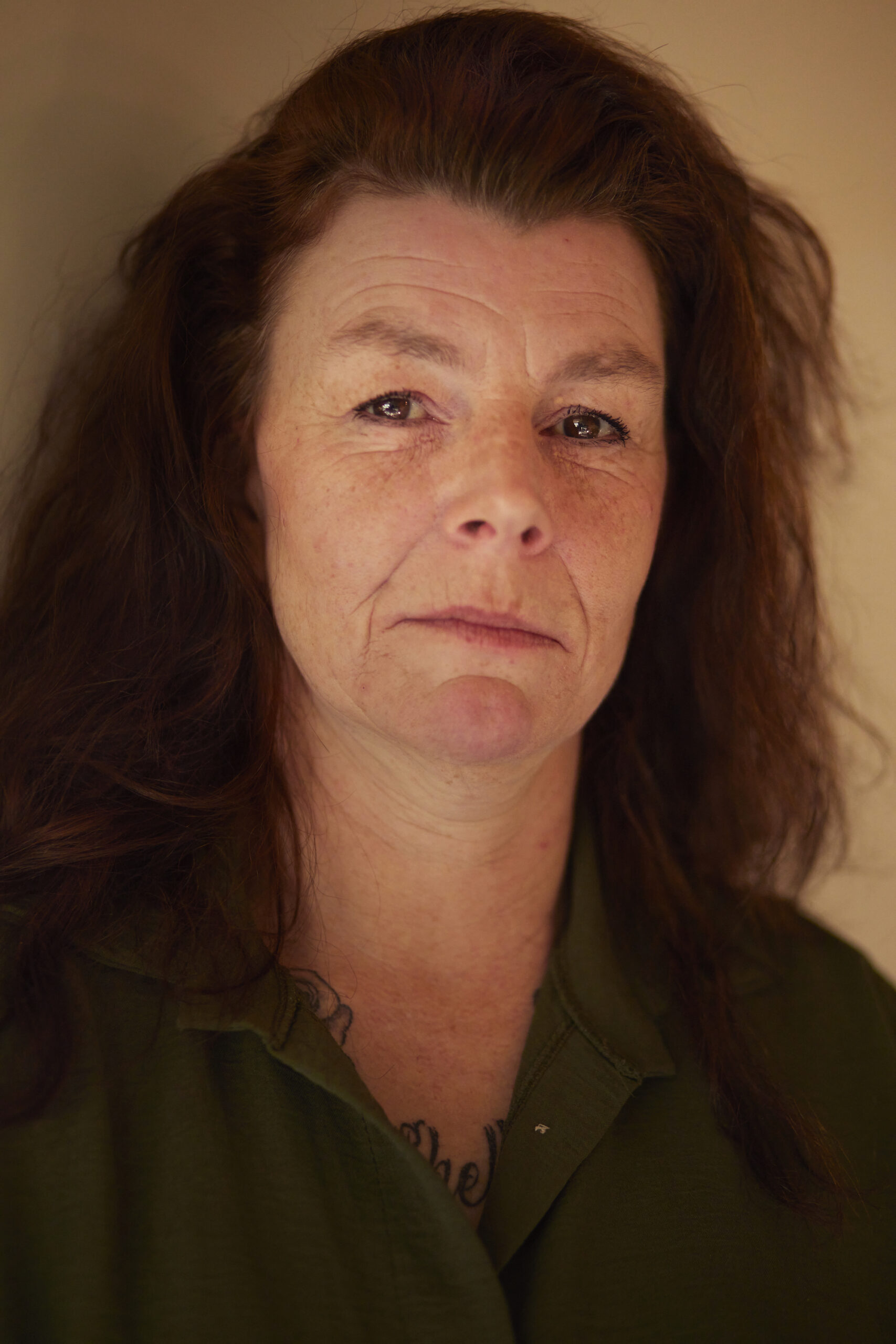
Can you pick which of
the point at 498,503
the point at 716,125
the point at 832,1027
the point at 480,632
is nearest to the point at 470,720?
the point at 480,632

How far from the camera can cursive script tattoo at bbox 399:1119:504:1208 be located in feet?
4.15

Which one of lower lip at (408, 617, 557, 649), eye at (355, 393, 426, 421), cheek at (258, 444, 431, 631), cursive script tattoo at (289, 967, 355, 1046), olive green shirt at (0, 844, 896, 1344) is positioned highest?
eye at (355, 393, 426, 421)

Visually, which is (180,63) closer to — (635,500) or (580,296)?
(580,296)

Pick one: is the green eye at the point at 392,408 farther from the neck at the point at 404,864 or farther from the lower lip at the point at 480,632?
the neck at the point at 404,864

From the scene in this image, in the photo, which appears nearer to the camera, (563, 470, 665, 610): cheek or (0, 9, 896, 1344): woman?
(0, 9, 896, 1344): woman

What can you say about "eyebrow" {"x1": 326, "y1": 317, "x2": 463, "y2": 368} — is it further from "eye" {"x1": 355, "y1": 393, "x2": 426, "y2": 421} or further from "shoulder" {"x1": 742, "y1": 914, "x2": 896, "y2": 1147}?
"shoulder" {"x1": 742, "y1": 914, "x2": 896, "y2": 1147}

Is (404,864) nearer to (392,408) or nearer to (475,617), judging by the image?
(475,617)

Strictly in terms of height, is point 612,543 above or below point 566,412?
below

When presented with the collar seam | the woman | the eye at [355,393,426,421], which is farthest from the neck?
the eye at [355,393,426,421]

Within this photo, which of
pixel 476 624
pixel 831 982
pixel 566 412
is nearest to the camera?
pixel 476 624

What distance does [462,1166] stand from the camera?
128 cm

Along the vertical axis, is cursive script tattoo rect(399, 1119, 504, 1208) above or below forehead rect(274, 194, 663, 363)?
below

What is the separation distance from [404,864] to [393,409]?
592 mm

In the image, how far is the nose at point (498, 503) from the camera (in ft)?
4.01
